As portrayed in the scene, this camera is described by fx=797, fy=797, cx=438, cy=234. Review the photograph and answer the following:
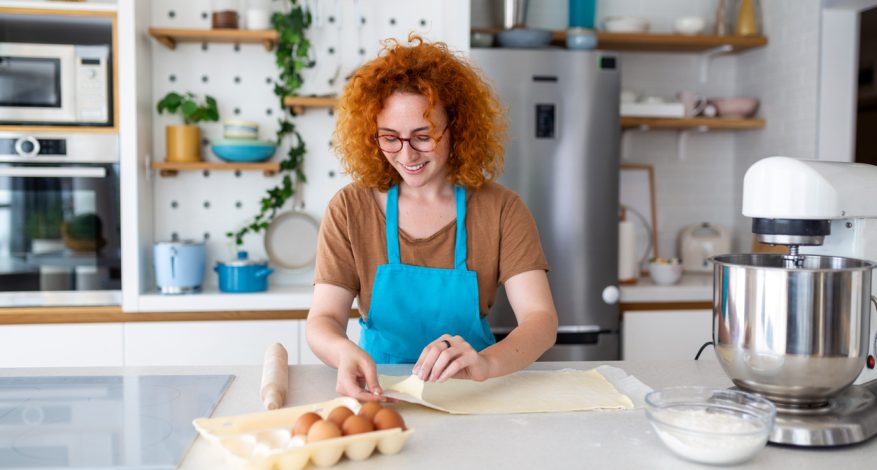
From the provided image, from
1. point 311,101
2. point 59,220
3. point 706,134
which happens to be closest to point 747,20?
point 706,134

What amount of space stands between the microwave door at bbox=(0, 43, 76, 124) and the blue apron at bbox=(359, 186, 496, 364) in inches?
67.1

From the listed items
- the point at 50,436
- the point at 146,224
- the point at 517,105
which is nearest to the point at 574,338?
the point at 517,105

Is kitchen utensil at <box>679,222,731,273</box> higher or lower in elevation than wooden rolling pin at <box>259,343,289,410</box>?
higher

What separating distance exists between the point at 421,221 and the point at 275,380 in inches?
23.9

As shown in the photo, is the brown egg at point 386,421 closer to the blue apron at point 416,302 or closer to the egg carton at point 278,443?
the egg carton at point 278,443

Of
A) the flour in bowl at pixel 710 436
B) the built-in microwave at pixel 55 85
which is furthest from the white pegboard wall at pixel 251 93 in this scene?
the flour in bowl at pixel 710 436

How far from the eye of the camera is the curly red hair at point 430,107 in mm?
1805

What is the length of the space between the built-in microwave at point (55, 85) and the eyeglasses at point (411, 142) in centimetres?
169

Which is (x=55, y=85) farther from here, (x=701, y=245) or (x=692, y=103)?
(x=701, y=245)

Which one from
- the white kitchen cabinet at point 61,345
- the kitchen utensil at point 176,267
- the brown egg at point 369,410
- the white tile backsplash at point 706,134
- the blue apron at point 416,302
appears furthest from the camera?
the white tile backsplash at point 706,134

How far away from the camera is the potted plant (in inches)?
127

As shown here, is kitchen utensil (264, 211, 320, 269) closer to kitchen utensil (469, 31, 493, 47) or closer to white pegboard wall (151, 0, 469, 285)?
white pegboard wall (151, 0, 469, 285)

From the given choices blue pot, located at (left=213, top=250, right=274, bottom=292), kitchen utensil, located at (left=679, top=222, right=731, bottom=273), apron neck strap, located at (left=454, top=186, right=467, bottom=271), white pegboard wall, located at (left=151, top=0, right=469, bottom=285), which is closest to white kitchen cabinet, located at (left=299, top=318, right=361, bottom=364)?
blue pot, located at (left=213, top=250, right=274, bottom=292)

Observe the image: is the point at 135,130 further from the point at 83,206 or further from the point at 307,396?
the point at 307,396
